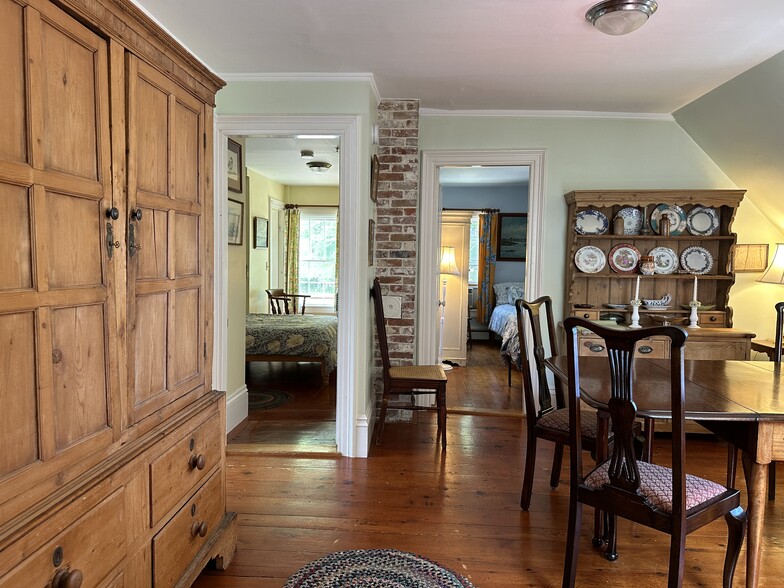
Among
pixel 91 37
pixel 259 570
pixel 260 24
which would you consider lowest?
pixel 259 570

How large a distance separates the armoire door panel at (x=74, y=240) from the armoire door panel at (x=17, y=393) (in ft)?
0.42

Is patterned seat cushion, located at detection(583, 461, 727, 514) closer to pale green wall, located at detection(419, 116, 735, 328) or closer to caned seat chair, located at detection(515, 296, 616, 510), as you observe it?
Answer: caned seat chair, located at detection(515, 296, 616, 510)

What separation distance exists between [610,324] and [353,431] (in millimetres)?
2051

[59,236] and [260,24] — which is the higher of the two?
[260,24]

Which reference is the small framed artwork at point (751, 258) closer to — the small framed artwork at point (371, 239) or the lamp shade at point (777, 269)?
the lamp shade at point (777, 269)

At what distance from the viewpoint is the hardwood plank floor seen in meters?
2.12

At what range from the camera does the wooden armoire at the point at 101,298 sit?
3.47 feet

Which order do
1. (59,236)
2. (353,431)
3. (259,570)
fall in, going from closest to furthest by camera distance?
1. (59,236)
2. (259,570)
3. (353,431)

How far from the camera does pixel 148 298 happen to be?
1.54m

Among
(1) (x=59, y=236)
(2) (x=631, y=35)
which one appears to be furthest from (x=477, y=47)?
(1) (x=59, y=236)

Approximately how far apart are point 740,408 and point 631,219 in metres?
2.44

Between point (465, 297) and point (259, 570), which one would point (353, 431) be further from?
point (465, 297)

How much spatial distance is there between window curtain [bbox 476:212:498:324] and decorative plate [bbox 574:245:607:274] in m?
3.75

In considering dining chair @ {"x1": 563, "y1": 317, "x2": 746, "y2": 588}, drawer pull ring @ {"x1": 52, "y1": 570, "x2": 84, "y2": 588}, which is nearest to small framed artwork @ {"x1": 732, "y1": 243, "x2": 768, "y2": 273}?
dining chair @ {"x1": 563, "y1": 317, "x2": 746, "y2": 588}
